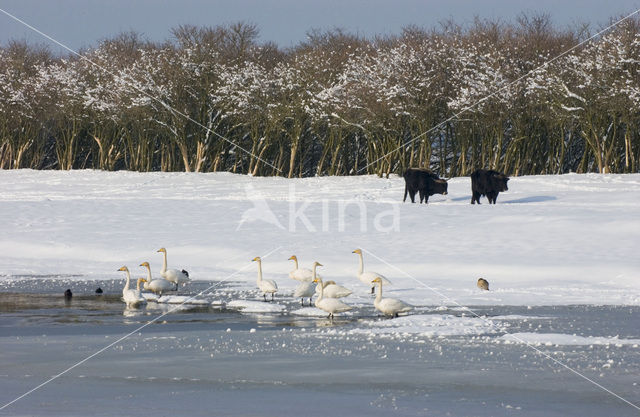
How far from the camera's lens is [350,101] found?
61.8m

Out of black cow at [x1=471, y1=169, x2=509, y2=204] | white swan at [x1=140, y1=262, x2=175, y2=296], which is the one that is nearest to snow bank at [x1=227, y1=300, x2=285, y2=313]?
A: white swan at [x1=140, y1=262, x2=175, y2=296]

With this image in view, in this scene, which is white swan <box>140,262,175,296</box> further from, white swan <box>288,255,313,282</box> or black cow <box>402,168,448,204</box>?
black cow <box>402,168,448,204</box>

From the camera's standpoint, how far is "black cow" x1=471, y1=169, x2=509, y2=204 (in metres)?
38.4

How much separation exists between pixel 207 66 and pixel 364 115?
14353 mm

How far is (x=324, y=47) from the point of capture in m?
74.6

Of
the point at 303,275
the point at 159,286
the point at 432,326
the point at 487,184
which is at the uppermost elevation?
the point at 487,184

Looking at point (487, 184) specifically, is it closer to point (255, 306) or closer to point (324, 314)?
point (255, 306)

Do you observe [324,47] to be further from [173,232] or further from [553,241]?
[553,241]

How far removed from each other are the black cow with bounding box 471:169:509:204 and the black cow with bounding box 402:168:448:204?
5.01 feet

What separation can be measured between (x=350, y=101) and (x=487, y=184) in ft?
80.5

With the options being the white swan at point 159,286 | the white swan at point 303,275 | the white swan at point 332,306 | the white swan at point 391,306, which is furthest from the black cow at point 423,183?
the white swan at point 391,306

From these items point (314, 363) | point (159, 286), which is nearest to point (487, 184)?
point (159, 286)

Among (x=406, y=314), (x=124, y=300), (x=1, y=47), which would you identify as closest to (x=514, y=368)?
(x=406, y=314)

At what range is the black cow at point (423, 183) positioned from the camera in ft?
130
